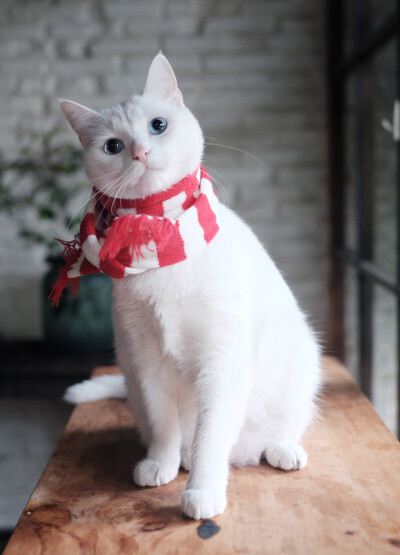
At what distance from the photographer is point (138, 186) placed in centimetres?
75

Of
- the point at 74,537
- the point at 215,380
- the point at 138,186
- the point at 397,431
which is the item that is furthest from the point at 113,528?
the point at 397,431

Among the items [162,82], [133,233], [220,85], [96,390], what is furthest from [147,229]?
[220,85]

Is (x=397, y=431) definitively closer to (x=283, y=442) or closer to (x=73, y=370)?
(x=283, y=442)

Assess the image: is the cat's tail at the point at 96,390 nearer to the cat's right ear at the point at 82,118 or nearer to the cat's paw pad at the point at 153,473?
the cat's paw pad at the point at 153,473

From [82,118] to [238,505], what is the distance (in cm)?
58

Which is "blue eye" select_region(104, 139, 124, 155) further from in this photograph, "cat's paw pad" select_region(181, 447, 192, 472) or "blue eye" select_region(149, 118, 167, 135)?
"cat's paw pad" select_region(181, 447, 192, 472)

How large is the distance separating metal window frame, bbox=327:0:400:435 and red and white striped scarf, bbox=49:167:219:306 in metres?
0.75

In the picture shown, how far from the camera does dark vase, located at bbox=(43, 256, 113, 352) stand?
1.87m

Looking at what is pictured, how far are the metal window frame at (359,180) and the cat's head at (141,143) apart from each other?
753 mm

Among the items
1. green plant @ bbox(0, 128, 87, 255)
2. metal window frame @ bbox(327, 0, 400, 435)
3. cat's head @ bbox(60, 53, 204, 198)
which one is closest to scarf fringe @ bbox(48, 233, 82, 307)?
cat's head @ bbox(60, 53, 204, 198)

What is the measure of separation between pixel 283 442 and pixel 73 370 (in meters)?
1.11

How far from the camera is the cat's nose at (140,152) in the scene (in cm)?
73

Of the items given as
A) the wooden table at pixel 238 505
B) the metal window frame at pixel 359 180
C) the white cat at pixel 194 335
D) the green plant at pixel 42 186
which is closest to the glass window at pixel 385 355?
the metal window frame at pixel 359 180

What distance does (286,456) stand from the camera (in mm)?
890
